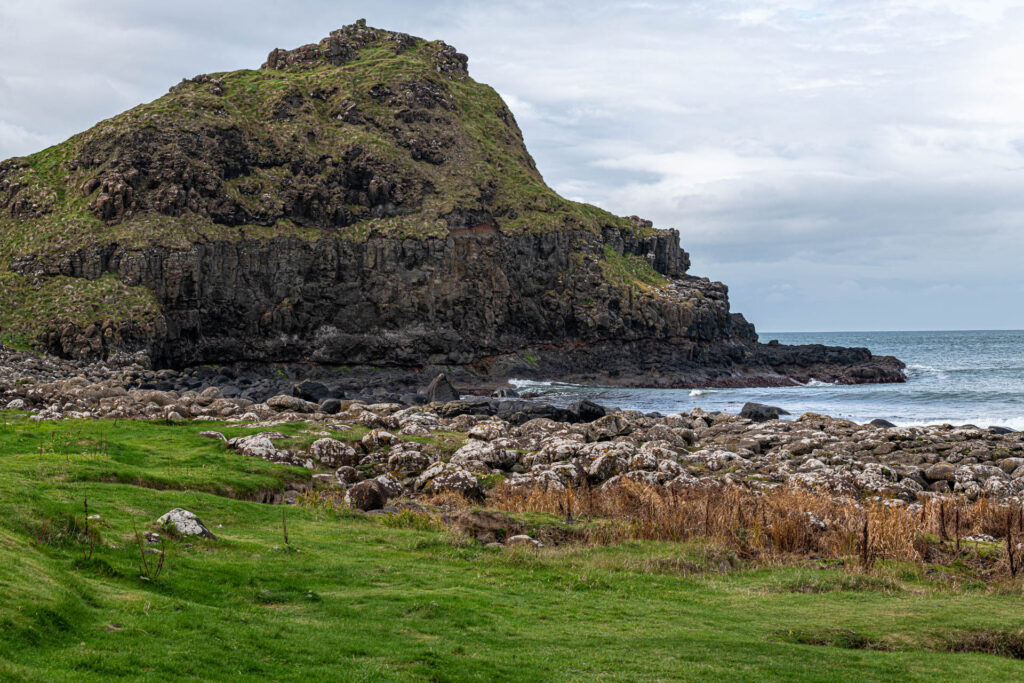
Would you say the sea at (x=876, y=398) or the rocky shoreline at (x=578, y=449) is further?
the sea at (x=876, y=398)

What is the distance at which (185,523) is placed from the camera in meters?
13.6

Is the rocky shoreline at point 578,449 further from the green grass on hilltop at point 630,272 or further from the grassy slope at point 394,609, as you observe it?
the green grass on hilltop at point 630,272

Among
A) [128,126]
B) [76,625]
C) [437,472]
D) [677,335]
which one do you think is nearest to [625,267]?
[677,335]

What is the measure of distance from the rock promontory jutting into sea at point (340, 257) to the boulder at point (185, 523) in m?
58.7

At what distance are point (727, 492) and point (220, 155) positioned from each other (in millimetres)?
82351

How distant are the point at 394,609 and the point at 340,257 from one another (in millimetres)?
77047

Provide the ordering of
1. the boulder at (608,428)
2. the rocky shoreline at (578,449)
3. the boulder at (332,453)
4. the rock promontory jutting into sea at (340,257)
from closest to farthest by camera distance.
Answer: the rocky shoreline at (578,449) → the boulder at (332,453) → the boulder at (608,428) → the rock promontory jutting into sea at (340,257)

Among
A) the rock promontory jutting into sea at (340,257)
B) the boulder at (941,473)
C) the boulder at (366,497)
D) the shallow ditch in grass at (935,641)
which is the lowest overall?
the boulder at (366,497)

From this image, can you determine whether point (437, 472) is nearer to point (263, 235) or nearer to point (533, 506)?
point (533, 506)

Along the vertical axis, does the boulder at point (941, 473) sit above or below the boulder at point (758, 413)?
below

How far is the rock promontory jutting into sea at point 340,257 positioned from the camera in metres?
73.9

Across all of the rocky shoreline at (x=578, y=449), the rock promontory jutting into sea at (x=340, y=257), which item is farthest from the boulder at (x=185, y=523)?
the rock promontory jutting into sea at (x=340, y=257)

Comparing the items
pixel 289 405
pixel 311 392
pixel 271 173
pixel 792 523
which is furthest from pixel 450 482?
pixel 271 173

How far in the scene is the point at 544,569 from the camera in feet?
47.0
